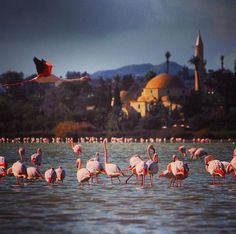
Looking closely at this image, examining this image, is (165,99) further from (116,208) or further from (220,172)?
(116,208)

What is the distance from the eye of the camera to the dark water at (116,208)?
1294 cm

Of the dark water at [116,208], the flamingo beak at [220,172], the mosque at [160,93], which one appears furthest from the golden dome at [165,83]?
the flamingo beak at [220,172]

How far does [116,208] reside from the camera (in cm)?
1541

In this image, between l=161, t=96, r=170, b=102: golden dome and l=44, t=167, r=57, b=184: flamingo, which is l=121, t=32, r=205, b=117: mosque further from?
l=44, t=167, r=57, b=184: flamingo

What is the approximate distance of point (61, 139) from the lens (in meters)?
94.2

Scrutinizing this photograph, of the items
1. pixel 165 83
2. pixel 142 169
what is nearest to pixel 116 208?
pixel 142 169

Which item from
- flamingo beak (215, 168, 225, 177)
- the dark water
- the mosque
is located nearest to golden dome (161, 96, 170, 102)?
the mosque

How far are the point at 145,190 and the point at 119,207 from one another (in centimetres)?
361

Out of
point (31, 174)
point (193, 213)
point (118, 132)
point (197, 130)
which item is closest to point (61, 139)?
point (118, 132)

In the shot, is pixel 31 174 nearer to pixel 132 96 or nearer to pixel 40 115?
pixel 40 115

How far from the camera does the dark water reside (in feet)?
42.4

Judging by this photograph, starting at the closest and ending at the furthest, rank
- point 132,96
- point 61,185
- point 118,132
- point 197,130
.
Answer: point 61,185 → point 197,130 → point 118,132 → point 132,96

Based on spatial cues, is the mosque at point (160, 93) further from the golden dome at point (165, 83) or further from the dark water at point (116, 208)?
the dark water at point (116, 208)

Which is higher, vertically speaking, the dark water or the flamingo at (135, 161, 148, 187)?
the flamingo at (135, 161, 148, 187)
